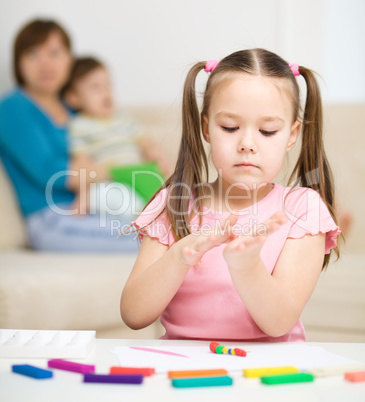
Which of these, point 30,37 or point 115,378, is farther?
point 30,37

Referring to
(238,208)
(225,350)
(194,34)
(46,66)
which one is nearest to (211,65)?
(238,208)

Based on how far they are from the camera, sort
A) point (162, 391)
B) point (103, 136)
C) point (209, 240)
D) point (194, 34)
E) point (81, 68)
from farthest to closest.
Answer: point (194, 34), point (81, 68), point (103, 136), point (209, 240), point (162, 391)

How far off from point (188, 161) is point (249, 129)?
159 millimetres

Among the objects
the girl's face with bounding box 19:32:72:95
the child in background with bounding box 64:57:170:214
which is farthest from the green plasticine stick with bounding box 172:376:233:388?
the girl's face with bounding box 19:32:72:95

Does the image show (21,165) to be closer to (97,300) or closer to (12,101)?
(12,101)

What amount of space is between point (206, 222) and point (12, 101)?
1.46m

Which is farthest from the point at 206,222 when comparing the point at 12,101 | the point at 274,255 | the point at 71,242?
the point at 12,101

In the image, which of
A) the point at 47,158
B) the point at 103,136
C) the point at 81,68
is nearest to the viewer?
the point at 47,158

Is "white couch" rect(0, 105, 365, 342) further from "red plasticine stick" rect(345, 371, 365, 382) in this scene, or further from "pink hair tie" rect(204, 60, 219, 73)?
"red plasticine stick" rect(345, 371, 365, 382)

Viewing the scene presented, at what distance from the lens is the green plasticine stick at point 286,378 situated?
60cm

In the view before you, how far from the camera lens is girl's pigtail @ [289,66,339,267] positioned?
1033 millimetres

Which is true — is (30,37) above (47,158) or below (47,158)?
above

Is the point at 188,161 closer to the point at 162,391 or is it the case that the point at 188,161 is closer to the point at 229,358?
the point at 229,358

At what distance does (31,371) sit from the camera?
62cm
